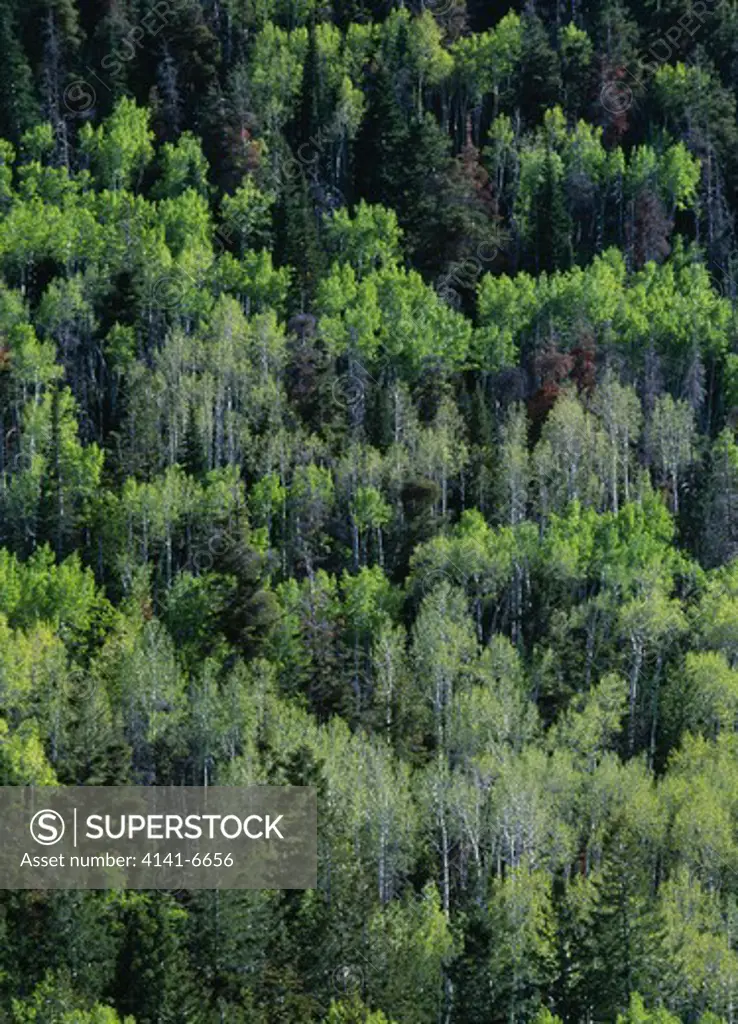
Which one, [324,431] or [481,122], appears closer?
[324,431]

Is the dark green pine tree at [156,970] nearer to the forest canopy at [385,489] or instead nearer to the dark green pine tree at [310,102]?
the forest canopy at [385,489]

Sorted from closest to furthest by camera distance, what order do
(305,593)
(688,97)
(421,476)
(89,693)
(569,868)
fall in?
1. (569,868)
2. (89,693)
3. (305,593)
4. (421,476)
5. (688,97)

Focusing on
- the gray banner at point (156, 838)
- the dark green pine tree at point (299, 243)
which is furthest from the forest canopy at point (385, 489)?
the gray banner at point (156, 838)

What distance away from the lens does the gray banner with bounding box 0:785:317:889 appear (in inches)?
2876

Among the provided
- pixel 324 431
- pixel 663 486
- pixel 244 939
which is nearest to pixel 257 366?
pixel 324 431

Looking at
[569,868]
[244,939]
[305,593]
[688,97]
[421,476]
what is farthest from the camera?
[688,97]

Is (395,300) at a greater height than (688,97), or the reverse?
(688,97)

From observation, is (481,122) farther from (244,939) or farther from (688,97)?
(244,939)

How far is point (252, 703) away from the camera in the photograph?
85.8 m

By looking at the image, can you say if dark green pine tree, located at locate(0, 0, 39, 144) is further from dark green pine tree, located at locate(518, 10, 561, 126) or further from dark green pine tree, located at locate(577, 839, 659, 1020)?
dark green pine tree, located at locate(577, 839, 659, 1020)

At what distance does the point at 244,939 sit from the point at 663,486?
4709 centimetres

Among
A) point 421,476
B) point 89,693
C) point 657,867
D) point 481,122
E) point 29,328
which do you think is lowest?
point 657,867

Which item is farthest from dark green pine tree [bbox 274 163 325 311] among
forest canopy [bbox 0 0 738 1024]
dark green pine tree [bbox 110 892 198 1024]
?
dark green pine tree [bbox 110 892 198 1024]

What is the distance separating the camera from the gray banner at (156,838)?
73.1 meters
